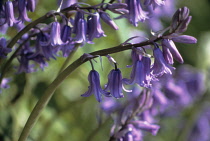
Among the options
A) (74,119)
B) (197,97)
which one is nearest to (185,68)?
(197,97)

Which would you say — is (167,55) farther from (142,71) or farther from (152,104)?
(152,104)

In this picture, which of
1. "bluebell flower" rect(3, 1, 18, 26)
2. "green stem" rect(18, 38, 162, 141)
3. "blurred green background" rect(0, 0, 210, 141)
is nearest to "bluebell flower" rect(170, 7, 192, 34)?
"green stem" rect(18, 38, 162, 141)

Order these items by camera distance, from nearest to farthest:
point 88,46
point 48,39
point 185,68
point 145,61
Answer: point 145,61, point 48,39, point 88,46, point 185,68

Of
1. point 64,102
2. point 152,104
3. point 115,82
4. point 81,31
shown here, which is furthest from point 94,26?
point 64,102

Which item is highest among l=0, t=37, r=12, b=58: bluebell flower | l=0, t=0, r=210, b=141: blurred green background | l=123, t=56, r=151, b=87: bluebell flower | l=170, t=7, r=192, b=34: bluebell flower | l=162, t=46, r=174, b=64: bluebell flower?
l=170, t=7, r=192, b=34: bluebell flower

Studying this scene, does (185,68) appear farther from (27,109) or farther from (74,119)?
(27,109)

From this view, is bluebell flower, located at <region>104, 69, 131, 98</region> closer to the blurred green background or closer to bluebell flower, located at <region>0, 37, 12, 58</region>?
bluebell flower, located at <region>0, 37, 12, 58</region>

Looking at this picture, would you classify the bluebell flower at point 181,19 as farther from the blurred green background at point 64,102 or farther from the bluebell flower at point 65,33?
the blurred green background at point 64,102

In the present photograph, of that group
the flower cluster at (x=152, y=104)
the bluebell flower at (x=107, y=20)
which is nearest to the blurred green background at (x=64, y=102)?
the flower cluster at (x=152, y=104)
